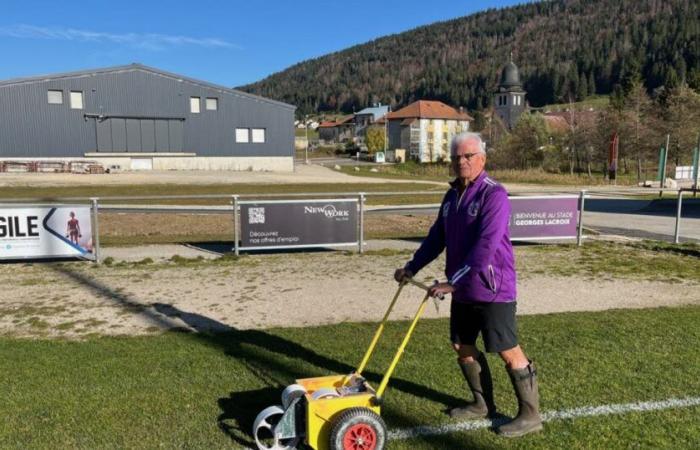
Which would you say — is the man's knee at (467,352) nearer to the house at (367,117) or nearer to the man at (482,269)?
the man at (482,269)

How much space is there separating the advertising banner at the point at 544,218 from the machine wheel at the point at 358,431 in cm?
906

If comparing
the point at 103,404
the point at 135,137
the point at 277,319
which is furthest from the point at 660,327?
the point at 135,137

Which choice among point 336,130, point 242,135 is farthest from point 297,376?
point 336,130

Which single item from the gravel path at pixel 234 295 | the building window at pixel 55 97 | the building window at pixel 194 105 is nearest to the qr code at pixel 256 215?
the gravel path at pixel 234 295

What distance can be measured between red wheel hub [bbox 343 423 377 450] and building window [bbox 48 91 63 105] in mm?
52241

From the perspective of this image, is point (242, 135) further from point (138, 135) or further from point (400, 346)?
point (400, 346)

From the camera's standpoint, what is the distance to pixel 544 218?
12.1m

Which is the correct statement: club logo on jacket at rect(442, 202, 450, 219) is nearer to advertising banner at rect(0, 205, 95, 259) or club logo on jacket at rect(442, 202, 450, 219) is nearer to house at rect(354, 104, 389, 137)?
advertising banner at rect(0, 205, 95, 259)

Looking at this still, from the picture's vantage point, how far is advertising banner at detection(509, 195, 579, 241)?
1192 cm

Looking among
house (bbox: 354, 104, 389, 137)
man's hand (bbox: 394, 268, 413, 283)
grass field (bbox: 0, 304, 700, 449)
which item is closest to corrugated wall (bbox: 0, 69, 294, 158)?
grass field (bbox: 0, 304, 700, 449)

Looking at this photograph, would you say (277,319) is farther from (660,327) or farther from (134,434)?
(660,327)

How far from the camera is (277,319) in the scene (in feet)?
21.9

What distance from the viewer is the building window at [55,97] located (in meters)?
47.3

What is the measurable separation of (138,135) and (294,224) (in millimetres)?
44708
